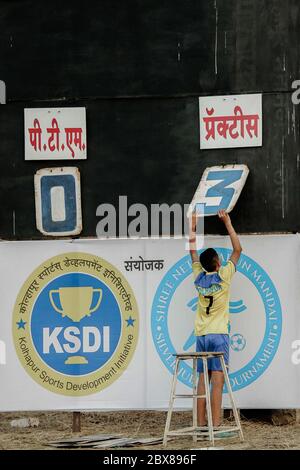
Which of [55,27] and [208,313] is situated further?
[55,27]

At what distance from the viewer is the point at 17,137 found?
1336 cm

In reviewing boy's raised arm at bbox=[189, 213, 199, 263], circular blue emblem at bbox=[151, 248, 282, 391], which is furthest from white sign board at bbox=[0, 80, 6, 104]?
circular blue emblem at bbox=[151, 248, 282, 391]

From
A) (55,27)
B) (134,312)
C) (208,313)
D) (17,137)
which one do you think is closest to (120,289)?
(134,312)

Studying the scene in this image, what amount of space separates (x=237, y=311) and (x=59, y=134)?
273 centimetres

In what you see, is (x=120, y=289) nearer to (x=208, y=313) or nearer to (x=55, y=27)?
(x=208, y=313)

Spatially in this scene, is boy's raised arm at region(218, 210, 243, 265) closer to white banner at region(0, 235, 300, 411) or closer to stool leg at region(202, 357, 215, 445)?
white banner at region(0, 235, 300, 411)

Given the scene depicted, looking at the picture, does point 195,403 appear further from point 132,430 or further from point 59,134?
point 59,134

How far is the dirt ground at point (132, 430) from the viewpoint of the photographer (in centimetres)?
1162

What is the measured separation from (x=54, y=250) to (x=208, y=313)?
6.12 ft

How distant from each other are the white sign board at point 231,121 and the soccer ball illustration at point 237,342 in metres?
2.04

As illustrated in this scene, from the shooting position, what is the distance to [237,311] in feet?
41.5

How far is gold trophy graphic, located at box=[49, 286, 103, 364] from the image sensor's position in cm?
1280

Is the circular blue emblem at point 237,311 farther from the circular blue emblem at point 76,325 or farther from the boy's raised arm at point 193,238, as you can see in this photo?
the circular blue emblem at point 76,325

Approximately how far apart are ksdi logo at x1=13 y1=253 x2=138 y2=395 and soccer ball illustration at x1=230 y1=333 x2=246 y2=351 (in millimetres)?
1017
